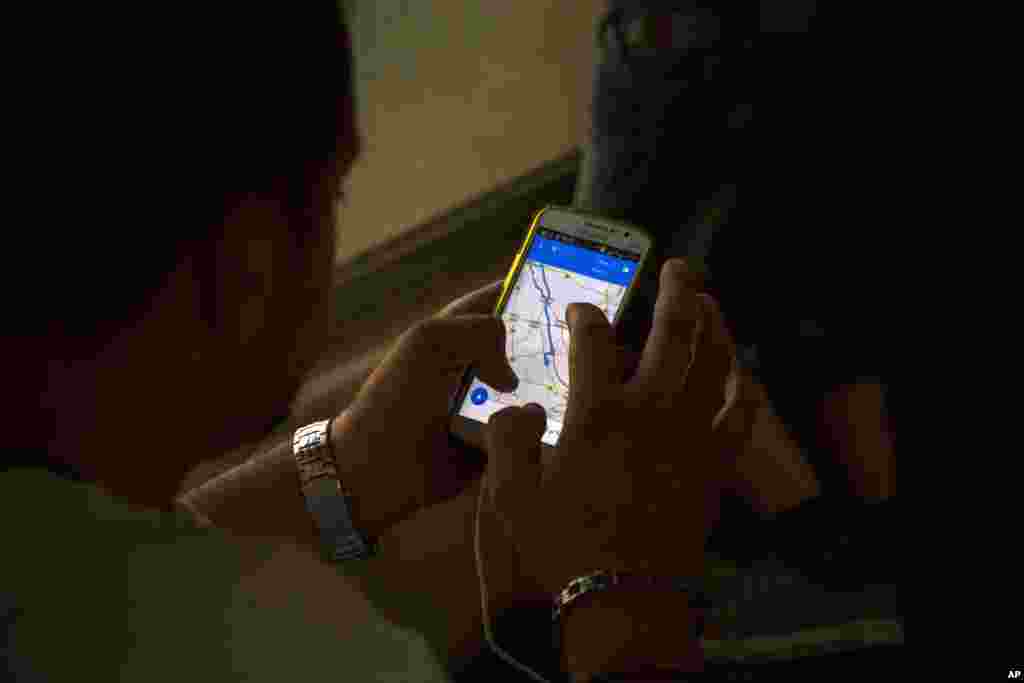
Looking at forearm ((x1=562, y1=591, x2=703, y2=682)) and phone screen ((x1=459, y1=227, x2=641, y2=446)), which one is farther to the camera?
phone screen ((x1=459, y1=227, x2=641, y2=446))

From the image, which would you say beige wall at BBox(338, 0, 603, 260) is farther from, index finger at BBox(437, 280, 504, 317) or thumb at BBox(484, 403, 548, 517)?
thumb at BBox(484, 403, 548, 517)

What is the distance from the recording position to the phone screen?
A: 2.50 ft

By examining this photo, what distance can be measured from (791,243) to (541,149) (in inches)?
20.4

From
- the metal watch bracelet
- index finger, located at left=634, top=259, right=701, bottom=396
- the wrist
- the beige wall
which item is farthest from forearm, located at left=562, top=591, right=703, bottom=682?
the beige wall

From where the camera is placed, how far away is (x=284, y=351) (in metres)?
0.52

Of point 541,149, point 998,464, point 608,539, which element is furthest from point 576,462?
Result: point 541,149

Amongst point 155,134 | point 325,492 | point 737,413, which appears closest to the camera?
point 155,134

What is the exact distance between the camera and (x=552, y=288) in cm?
77

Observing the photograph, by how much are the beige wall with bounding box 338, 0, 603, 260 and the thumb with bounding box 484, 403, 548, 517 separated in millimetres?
753

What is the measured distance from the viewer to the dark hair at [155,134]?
37 cm

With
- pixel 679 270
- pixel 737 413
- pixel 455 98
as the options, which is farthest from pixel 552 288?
pixel 455 98

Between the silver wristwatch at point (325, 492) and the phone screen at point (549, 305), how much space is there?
143 millimetres

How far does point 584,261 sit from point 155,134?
17.4 inches

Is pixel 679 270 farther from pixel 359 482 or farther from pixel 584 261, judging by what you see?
pixel 359 482
